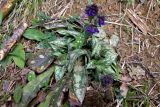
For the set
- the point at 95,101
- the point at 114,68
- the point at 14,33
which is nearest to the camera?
the point at 95,101

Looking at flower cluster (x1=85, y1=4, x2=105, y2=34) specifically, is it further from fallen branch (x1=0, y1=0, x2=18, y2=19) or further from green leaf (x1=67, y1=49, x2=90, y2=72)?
fallen branch (x1=0, y1=0, x2=18, y2=19)

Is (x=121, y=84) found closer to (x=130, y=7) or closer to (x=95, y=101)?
(x=95, y=101)

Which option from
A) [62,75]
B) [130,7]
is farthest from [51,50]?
[130,7]

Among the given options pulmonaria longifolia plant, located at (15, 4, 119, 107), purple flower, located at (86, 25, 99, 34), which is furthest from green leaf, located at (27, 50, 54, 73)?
purple flower, located at (86, 25, 99, 34)

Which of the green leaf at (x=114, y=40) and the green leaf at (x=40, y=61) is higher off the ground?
the green leaf at (x=114, y=40)

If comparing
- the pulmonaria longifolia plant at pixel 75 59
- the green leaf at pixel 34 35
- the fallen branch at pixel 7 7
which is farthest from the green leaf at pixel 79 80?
the fallen branch at pixel 7 7

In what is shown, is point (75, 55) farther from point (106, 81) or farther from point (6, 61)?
point (6, 61)

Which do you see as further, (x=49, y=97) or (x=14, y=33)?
(x=14, y=33)

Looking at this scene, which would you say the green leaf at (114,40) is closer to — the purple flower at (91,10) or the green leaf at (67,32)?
the green leaf at (67,32)

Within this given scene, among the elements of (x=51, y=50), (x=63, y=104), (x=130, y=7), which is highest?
(x=130, y=7)
